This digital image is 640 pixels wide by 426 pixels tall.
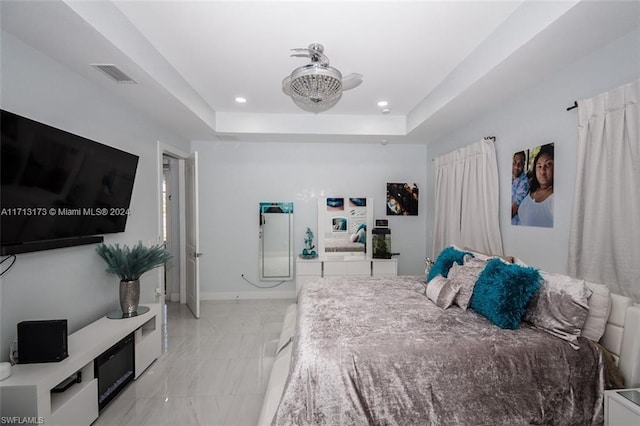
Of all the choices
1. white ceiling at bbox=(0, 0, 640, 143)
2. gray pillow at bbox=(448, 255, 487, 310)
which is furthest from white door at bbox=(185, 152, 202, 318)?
gray pillow at bbox=(448, 255, 487, 310)

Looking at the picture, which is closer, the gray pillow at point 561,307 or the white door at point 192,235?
the gray pillow at point 561,307

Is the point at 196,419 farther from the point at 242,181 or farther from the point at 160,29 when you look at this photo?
the point at 242,181

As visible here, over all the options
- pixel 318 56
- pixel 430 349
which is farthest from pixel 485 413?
pixel 318 56

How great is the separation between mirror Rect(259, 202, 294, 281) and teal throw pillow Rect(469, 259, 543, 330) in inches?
121

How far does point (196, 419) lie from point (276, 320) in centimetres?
178

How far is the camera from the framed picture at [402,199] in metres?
4.64

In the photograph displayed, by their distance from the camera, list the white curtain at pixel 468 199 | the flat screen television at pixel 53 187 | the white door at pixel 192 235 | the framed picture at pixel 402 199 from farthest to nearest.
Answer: the framed picture at pixel 402 199, the white door at pixel 192 235, the white curtain at pixel 468 199, the flat screen television at pixel 53 187

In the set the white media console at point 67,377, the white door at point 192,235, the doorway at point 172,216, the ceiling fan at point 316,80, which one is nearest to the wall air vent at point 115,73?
the ceiling fan at point 316,80

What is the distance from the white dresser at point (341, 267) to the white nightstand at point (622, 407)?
281 centimetres

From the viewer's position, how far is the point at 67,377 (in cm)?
171

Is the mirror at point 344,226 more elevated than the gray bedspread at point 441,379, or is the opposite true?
the mirror at point 344,226

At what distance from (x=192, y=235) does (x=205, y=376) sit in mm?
1948

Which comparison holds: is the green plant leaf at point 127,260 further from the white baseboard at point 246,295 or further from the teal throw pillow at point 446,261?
the teal throw pillow at point 446,261

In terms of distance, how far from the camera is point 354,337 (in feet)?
5.76
